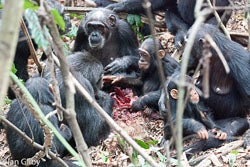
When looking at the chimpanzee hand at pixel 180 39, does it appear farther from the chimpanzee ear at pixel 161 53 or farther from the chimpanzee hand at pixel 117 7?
the chimpanzee hand at pixel 117 7

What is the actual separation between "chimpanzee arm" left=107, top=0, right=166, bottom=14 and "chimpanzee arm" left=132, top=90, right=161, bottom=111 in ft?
7.78

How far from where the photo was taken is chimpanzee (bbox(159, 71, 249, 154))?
21.1 feet

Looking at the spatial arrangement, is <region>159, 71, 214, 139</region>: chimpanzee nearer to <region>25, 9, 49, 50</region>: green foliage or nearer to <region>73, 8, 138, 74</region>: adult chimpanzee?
<region>73, 8, 138, 74</region>: adult chimpanzee

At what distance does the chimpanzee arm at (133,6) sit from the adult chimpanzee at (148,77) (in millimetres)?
1820

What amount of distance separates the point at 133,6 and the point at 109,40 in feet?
3.92

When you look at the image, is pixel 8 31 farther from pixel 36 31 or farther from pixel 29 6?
pixel 29 6

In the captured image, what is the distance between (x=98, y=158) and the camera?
6379mm

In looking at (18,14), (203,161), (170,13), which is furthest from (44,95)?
(170,13)

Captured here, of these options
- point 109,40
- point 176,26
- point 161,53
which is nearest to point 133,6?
point 176,26

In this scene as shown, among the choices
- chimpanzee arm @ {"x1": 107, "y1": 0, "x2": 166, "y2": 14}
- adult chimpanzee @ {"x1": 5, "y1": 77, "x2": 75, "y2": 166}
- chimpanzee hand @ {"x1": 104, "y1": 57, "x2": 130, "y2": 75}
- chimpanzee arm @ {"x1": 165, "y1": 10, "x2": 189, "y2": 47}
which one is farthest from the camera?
chimpanzee arm @ {"x1": 107, "y1": 0, "x2": 166, "y2": 14}

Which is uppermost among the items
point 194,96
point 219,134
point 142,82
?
point 194,96

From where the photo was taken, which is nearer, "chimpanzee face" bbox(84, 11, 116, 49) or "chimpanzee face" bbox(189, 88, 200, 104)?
"chimpanzee face" bbox(189, 88, 200, 104)

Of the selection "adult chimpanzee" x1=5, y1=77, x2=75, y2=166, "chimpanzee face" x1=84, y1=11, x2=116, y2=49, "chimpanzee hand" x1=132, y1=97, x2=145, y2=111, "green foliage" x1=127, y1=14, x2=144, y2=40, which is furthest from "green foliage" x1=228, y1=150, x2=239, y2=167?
"green foliage" x1=127, y1=14, x2=144, y2=40

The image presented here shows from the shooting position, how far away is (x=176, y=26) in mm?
9094
